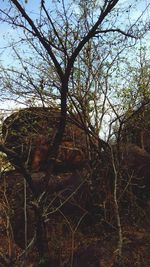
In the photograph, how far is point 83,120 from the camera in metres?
11.5

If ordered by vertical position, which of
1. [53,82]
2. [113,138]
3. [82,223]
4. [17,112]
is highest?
[53,82]

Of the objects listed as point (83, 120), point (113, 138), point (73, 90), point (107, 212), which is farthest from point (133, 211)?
point (73, 90)

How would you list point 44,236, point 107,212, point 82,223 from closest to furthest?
point 44,236 → point 107,212 → point 82,223

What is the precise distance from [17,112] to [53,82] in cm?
147

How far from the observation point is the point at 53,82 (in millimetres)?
11438

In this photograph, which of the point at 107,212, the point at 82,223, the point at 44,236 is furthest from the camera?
the point at 82,223

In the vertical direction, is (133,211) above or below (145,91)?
below

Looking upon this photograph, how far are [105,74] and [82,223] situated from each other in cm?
477

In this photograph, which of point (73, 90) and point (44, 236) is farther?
point (73, 90)

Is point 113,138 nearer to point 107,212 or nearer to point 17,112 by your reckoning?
point 107,212

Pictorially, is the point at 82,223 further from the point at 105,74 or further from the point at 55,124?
the point at 105,74

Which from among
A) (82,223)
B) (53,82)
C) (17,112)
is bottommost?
(82,223)

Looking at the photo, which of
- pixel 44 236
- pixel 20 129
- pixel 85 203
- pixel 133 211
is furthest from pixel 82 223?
pixel 44 236

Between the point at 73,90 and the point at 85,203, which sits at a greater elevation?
the point at 73,90
